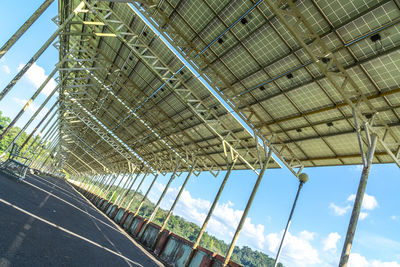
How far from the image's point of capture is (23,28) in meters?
9.12

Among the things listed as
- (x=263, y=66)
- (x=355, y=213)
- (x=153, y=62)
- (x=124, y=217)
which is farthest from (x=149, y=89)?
(x=124, y=217)

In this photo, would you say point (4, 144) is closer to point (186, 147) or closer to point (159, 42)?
point (186, 147)

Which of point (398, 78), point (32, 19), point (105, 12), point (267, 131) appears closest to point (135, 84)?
point (105, 12)

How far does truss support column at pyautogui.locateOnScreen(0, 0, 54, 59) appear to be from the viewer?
898 cm

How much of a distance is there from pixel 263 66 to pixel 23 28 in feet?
31.4

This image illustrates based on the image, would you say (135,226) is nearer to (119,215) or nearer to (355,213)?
(119,215)

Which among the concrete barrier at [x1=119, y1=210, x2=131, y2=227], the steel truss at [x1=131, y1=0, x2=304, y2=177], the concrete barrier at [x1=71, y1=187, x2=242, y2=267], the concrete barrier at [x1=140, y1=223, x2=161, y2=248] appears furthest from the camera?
the concrete barrier at [x1=119, y1=210, x2=131, y2=227]

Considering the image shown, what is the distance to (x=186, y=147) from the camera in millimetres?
21062

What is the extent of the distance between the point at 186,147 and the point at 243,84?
407 inches

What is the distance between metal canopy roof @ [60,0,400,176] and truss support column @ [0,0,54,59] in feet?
11.1

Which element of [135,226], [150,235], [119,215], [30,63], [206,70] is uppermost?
[206,70]

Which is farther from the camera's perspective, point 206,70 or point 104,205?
point 104,205

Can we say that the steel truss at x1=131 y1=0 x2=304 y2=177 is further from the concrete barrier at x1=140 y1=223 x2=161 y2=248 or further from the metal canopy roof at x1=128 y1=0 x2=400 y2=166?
the concrete barrier at x1=140 y1=223 x2=161 y2=248

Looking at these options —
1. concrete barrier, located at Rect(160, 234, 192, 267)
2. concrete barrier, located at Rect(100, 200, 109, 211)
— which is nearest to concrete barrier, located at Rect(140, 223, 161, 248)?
concrete barrier, located at Rect(160, 234, 192, 267)
